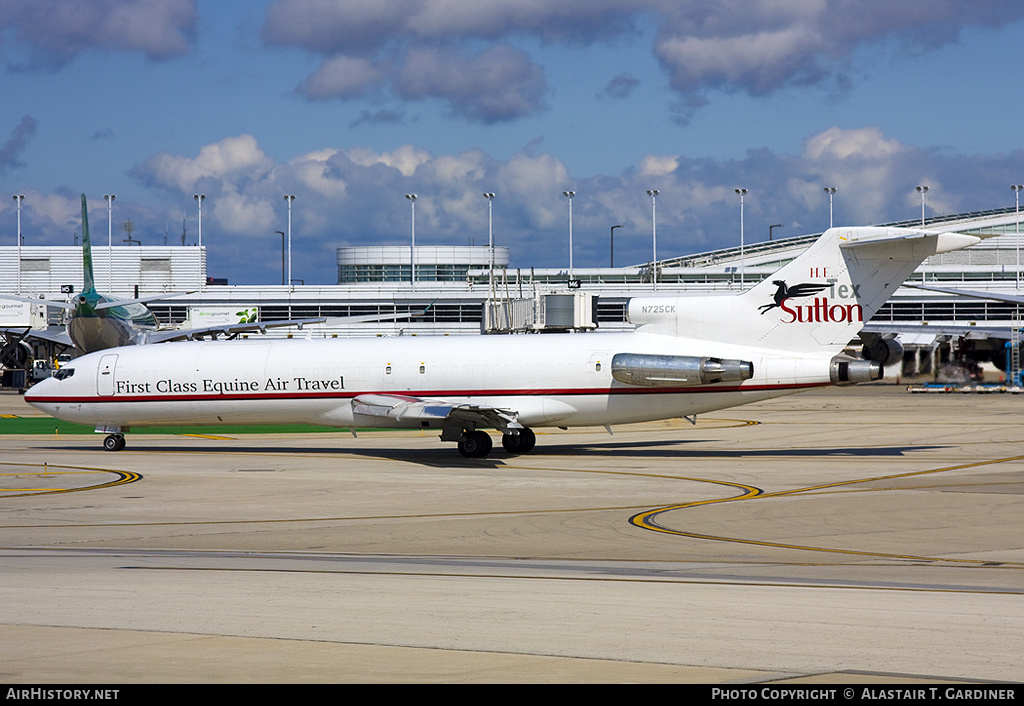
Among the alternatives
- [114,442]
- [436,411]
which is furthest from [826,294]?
[114,442]

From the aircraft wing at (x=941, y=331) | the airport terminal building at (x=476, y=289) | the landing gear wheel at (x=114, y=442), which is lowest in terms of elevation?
the landing gear wheel at (x=114, y=442)

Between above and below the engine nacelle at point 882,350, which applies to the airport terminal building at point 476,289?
above

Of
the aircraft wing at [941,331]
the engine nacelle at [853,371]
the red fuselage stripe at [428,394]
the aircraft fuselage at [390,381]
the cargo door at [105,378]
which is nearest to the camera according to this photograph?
the engine nacelle at [853,371]

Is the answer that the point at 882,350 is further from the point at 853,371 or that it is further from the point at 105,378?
the point at 105,378

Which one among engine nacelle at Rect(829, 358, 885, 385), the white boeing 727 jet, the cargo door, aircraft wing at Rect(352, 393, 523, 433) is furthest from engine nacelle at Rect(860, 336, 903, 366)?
the cargo door

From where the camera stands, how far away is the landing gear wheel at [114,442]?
3359 centimetres

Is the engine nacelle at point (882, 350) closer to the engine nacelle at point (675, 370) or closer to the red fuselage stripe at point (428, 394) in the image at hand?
the red fuselage stripe at point (428, 394)

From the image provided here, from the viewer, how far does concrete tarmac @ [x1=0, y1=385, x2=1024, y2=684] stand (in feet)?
26.8

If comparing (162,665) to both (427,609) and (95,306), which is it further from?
(95,306)

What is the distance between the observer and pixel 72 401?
33.6 meters

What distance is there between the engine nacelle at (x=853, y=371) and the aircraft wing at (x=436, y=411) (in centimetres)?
842

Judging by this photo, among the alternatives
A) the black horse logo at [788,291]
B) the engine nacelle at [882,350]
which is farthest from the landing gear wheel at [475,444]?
the engine nacelle at [882,350]

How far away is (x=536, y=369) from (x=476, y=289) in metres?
59.4

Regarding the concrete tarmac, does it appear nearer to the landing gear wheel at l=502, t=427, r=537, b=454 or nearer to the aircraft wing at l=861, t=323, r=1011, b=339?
the landing gear wheel at l=502, t=427, r=537, b=454
